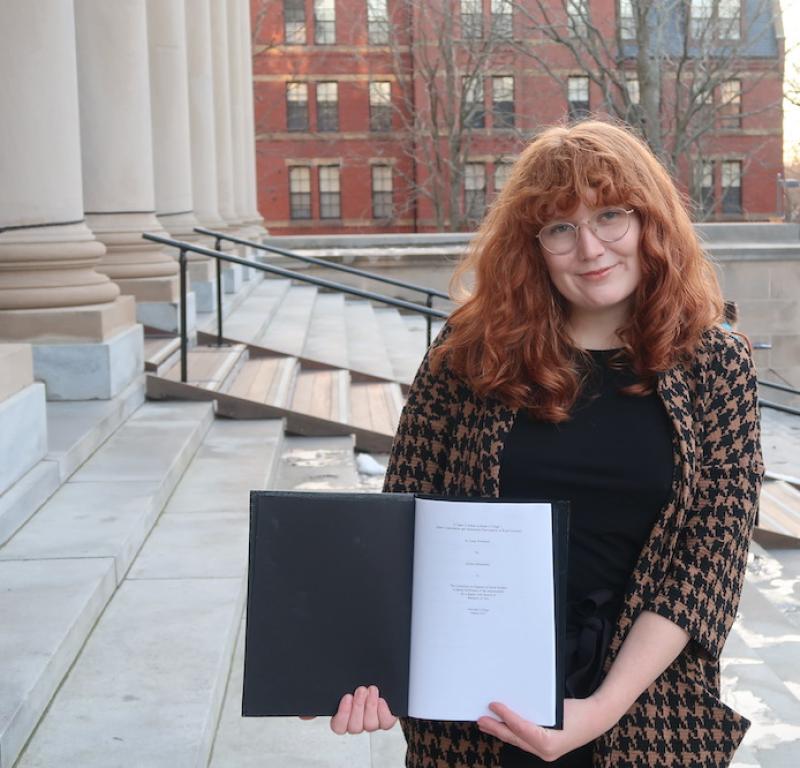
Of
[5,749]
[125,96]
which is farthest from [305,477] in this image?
[5,749]

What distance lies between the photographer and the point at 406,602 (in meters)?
2.00

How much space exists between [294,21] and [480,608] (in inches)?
1767

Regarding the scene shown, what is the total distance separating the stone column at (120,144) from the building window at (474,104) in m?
25.2

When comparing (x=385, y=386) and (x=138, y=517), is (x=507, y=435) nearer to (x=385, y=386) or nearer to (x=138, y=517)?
(x=138, y=517)

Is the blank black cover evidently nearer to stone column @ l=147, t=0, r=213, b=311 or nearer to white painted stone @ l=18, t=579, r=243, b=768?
white painted stone @ l=18, t=579, r=243, b=768

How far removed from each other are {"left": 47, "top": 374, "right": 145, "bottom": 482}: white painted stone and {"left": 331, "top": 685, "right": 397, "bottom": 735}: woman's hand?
467cm

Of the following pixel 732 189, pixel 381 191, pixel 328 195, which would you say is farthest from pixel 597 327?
pixel 732 189

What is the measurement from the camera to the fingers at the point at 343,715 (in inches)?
76.9

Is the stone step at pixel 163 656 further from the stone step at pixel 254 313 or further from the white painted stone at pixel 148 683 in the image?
the stone step at pixel 254 313

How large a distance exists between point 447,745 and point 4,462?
12.9 ft

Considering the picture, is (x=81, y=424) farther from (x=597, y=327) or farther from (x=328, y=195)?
(x=328, y=195)

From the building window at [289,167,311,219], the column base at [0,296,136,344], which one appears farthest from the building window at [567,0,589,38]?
the building window at [289,167,311,219]

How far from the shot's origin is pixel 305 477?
794 centimetres

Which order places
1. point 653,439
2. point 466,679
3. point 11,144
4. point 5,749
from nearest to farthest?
point 466,679
point 653,439
point 5,749
point 11,144
